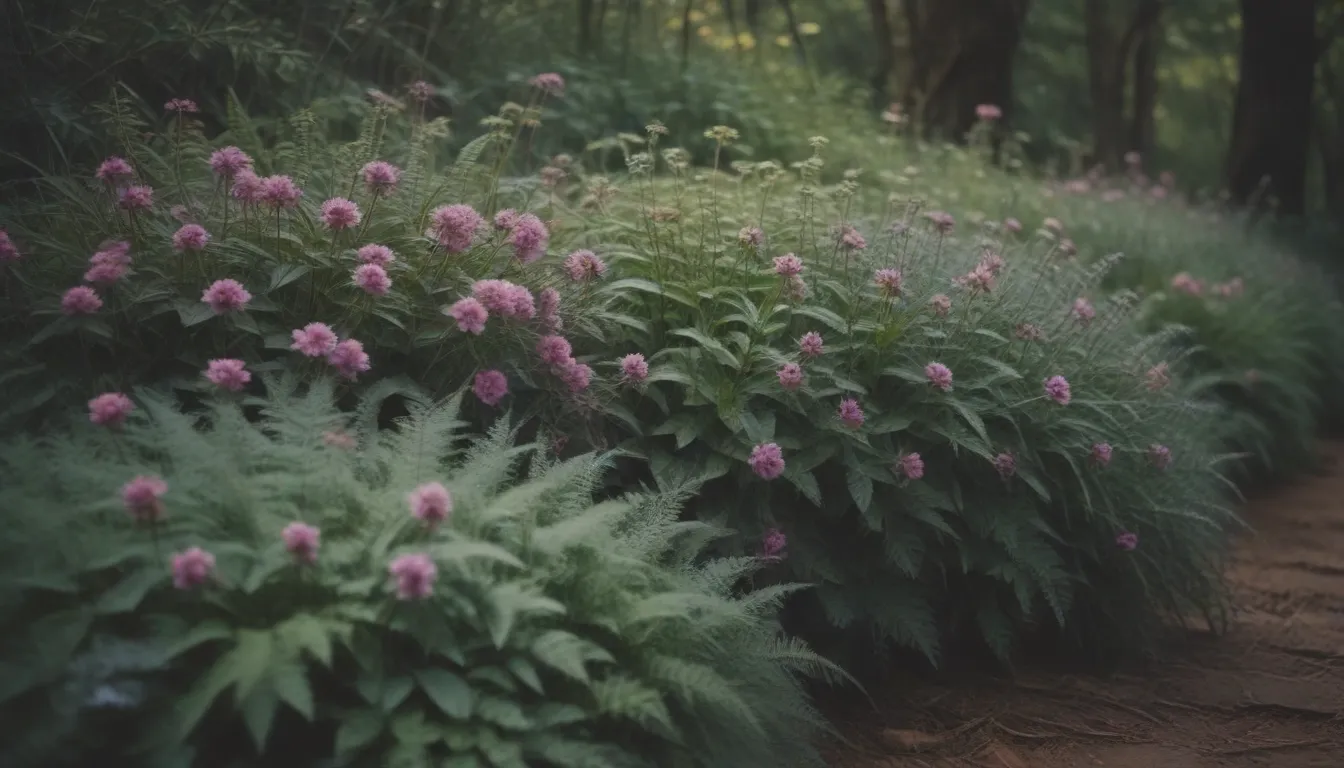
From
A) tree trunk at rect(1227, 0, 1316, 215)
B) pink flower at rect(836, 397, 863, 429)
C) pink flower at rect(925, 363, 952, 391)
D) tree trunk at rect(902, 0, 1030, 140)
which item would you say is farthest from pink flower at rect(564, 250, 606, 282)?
tree trunk at rect(1227, 0, 1316, 215)

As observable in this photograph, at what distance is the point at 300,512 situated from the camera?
2.33m

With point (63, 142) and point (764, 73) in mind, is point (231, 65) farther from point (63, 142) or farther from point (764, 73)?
point (764, 73)

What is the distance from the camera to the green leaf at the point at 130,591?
2.03 meters

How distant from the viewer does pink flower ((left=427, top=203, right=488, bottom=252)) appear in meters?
3.09

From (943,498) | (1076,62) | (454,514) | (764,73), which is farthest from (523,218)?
(1076,62)

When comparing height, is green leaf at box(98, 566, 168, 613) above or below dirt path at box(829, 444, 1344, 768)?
above

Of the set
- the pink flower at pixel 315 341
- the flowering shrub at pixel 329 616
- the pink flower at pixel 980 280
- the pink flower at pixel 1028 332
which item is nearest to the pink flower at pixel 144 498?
the flowering shrub at pixel 329 616

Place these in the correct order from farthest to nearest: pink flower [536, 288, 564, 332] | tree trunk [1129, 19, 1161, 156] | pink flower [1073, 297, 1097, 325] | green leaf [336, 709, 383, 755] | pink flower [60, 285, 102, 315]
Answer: tree trunk [1129, 19, 1161, 156] → pink flower [1073, 297, 1097, 325] → pink flower [536, 288, 564, 332] → pink flower [60, 285, 102, 315] → green leaf [336, 709, 383, 755]

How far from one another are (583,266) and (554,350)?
35 cm

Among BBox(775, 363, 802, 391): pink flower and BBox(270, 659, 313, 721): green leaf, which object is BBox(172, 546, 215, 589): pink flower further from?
BBox(775, 363, 802, 391): pink flower

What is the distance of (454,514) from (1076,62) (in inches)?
664

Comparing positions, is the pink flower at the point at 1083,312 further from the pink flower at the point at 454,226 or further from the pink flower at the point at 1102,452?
the pink flower at the point at 454,226

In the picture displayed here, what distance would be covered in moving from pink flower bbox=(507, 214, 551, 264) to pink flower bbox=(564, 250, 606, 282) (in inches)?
4.9

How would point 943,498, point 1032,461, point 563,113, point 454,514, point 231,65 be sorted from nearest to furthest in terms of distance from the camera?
point 454,514, point 943,498, point 1032,461, point 231,65, point 563,113
